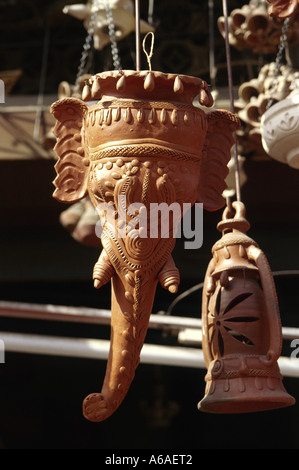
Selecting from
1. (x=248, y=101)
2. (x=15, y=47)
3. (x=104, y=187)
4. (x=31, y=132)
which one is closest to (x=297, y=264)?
(x=248, y=101)

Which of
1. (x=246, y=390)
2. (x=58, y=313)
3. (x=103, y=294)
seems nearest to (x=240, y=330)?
(x=246, y=390)

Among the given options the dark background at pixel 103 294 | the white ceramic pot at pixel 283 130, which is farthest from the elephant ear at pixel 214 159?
the dark background at pixel 103 294

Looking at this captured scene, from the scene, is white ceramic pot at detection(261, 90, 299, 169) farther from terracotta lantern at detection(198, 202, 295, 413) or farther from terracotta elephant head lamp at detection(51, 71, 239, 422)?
terracotta elephant head lamp at detection(51, 71, 239, 422)

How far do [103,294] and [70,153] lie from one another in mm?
2390

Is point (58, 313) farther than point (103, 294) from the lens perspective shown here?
No

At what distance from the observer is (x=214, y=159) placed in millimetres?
1617

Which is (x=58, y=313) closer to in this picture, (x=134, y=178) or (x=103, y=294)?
(x=134, y=178)

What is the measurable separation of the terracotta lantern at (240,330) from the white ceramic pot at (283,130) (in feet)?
1.47

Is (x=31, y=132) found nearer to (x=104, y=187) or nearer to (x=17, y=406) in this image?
(x=17, y=406)

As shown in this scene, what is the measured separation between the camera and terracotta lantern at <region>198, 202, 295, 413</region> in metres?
1.60

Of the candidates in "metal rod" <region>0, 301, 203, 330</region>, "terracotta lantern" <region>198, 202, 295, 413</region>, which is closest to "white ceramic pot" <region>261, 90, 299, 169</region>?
"terracotta lantern" <region>198, 202, 295, 413</region>

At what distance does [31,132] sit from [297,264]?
1.34 metres

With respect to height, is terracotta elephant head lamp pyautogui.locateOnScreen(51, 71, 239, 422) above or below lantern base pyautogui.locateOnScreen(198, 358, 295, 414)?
above

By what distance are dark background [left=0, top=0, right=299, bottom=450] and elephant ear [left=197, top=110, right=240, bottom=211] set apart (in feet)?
5.77
